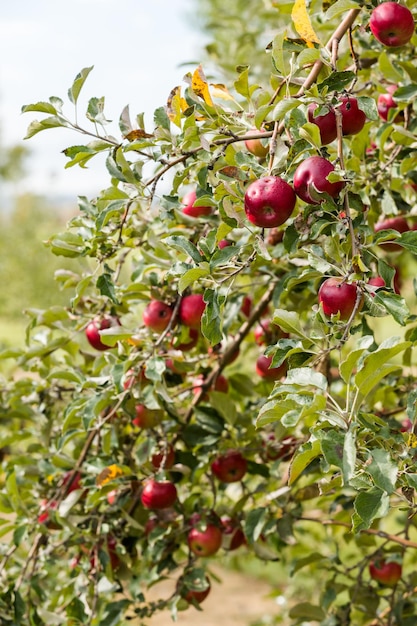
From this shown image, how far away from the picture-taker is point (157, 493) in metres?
1.29

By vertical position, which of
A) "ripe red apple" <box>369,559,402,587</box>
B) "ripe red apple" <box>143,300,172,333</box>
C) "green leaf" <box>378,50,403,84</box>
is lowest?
"ripe red apple" <box>369,559,402,587</box>

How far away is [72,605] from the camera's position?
131cm

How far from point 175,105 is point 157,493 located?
0.66 m

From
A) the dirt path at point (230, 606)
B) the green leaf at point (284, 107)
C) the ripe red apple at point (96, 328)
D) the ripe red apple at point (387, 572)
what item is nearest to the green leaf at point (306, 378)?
the green leaf at point (284, 107)

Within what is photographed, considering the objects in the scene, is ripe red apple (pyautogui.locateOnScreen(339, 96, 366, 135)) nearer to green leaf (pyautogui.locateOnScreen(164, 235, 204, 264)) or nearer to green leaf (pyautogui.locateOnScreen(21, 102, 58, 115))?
green leaf (pyautogui.locateOnScreen(164, 235, 204, 264))

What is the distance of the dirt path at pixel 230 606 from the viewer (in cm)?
343

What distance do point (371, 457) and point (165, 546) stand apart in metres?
0.79

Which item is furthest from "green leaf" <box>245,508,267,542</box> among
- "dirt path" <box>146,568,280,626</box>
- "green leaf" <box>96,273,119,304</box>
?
"dirt path" <box>146,568,280,626</box>

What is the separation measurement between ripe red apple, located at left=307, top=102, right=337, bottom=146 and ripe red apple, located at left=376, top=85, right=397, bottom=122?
440 mm

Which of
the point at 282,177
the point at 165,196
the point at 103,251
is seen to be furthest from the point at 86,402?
the point at 282,177

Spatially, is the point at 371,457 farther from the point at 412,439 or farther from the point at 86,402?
the point at 86,402

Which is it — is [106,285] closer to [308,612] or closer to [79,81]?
[79,81]

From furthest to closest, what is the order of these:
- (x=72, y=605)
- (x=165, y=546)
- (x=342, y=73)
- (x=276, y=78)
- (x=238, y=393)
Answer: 1. (x=238, y=393)
2. (x=165, y=546)
3. (x=72, y=605)
4. (x=276, y=78)
5. (x=342, y=73)

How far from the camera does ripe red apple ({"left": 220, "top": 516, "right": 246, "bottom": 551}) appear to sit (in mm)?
1438
